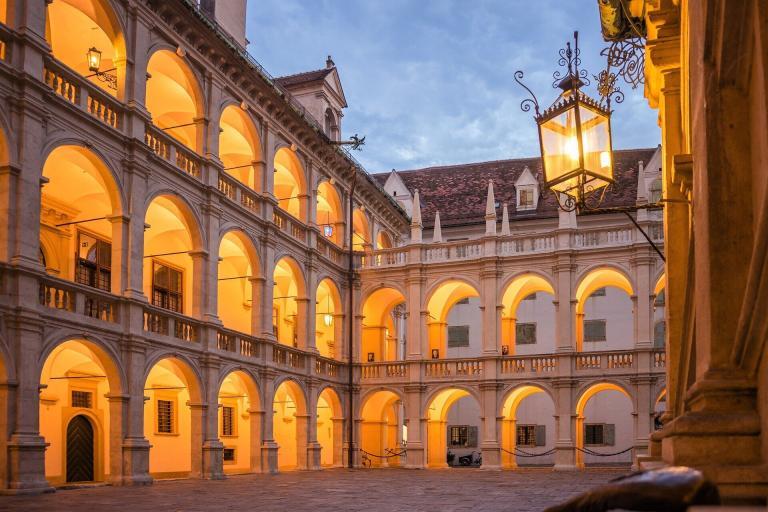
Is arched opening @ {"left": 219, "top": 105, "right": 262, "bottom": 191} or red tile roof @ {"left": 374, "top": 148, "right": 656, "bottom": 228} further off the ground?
red tile roof @ {"left": 374, "top": 148, "right": 656, "bottom": 228}

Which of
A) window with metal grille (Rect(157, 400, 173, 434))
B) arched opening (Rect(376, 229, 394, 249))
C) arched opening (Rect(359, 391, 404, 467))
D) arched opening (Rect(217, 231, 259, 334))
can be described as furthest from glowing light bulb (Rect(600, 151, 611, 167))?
arched opening (Rect(376, 229, 394, 249))

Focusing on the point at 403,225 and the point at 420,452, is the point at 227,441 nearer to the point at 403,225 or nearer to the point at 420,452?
the point at 420,452

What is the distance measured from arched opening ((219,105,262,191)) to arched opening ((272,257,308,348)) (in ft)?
13.5

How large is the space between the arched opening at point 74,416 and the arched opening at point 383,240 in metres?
19.6

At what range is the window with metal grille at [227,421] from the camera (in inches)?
1314

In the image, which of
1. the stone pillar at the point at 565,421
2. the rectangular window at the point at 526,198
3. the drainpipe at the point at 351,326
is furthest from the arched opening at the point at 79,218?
the rectangular window at the point at 526,198

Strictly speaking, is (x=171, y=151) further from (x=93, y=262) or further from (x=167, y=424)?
(x=167, y=424)

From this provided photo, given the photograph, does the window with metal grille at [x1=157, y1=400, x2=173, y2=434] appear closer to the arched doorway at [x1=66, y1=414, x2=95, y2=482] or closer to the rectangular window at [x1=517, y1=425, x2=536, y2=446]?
the arched doorway at [x1=66, y1=414, x2=95, y2=482]

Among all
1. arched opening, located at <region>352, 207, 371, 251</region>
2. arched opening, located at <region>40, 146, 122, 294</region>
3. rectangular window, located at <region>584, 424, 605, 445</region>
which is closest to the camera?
arched opening, located at <region>40, 146, 122, 294</region>

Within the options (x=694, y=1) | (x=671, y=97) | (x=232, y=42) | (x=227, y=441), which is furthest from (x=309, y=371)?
(x=694, y=1)

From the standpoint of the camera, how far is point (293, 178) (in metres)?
35.5

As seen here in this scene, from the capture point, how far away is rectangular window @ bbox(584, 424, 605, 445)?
46.7m

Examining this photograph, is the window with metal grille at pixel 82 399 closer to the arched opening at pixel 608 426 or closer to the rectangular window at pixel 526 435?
the arched opening at pixel 608 426

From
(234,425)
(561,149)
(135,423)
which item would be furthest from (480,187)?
(561,149)
